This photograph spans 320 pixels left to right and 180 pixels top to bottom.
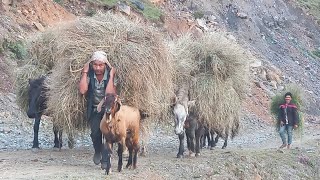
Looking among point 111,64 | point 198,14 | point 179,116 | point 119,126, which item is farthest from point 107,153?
point 198,14

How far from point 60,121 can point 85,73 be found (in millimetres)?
1381

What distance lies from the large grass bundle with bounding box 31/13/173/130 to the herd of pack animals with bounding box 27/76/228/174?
0.44 metres

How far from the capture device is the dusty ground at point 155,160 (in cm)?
1037

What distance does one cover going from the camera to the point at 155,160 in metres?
12.4

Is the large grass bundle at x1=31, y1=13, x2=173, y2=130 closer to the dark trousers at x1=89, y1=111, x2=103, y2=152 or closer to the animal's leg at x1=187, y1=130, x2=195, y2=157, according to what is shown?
the dark trousers at x1=89, y1=111, x2=103, y2=152

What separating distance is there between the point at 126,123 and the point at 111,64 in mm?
1191

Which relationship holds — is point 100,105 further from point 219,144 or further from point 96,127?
point 219,144

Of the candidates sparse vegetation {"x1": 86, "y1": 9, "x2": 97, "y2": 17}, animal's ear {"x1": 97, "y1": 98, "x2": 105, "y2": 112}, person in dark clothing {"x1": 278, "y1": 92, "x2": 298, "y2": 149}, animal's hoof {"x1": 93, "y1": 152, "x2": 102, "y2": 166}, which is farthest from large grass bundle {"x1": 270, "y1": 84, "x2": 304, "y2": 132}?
sparse vegetation {"x1": 86, "y1": 9, "x2": 97, "y2": 17}

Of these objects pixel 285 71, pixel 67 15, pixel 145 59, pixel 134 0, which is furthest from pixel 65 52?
pixel 285 71

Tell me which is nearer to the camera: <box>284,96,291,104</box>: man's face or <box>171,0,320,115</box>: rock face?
<box>284,96,291,104</box>: man's face

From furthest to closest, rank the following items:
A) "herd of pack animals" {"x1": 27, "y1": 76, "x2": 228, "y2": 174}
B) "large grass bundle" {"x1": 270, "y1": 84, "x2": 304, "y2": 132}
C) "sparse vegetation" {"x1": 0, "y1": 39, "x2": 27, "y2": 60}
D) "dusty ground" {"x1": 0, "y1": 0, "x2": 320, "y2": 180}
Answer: "sparse vegetation" {"x1": 0, "y1": 39, "x2": 27, "y2": 60} → "large grass bundle" {"x1": 270, "y1": 84, "x2": 304, "y2": 132} → "dusty ground" {"x1": 0, "y1": 0, "x2": 320, "y2": 180} → "herd of pack animals" {"x1": 27, "y1": 76, "x2": 228, "y2": 174}

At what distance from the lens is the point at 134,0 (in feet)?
98.3

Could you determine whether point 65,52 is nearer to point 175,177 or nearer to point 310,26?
point 175,177

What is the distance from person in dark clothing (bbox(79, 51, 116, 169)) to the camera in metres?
10.3
